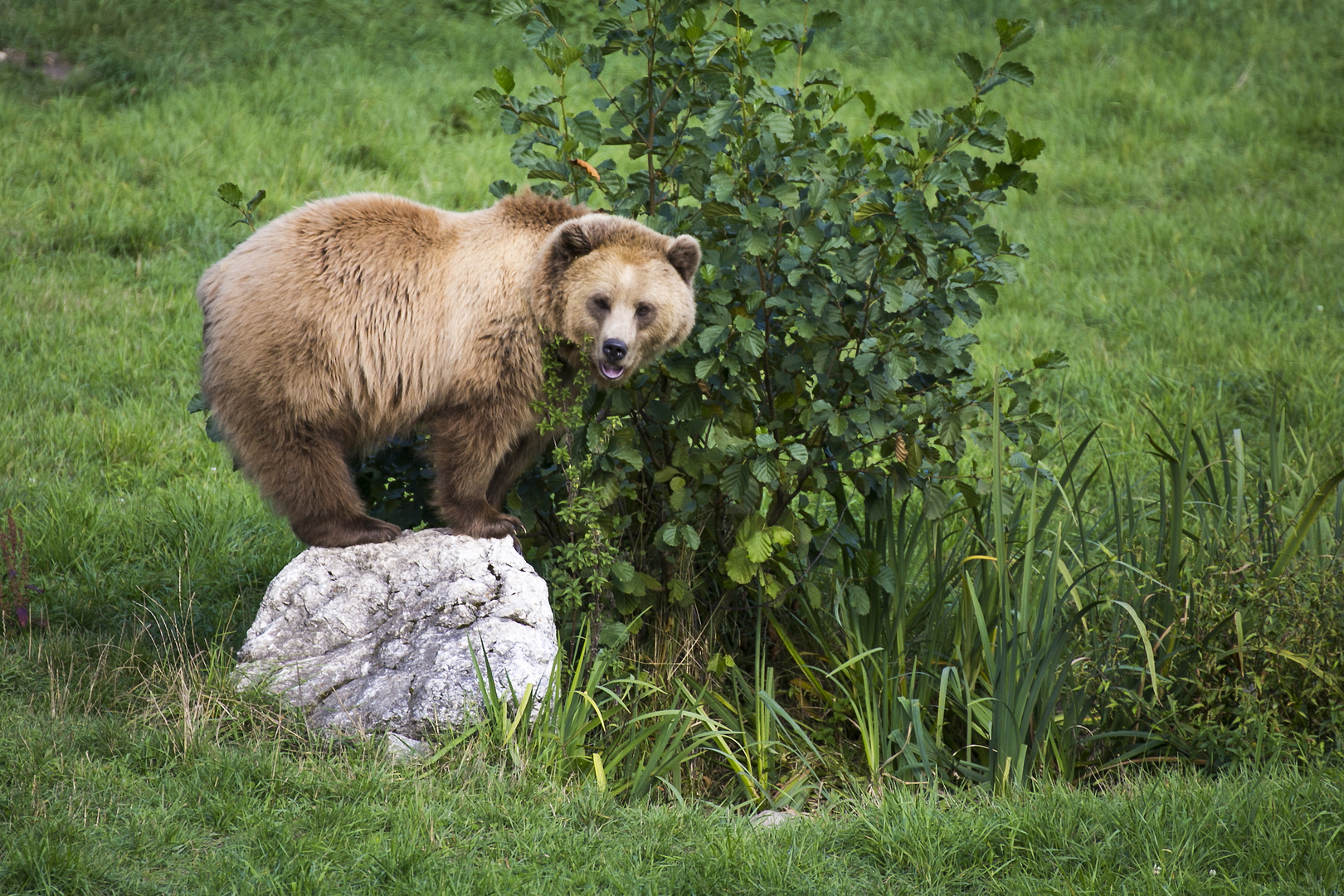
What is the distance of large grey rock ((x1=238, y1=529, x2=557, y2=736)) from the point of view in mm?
4109

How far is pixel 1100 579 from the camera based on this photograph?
15.4 ft

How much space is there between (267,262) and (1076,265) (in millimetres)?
7180

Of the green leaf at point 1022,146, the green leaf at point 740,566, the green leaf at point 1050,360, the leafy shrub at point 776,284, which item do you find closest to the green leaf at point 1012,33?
the leafy shrub at point 776,284

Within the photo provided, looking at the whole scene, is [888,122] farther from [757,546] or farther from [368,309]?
[368,309]

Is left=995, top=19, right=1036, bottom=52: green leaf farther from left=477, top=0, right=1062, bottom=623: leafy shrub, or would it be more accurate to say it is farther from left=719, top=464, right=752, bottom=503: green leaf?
left=719, top=464, right=752, bottom=503: green leaf

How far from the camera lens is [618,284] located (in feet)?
14.0

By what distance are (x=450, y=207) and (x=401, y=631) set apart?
5491 millimetres

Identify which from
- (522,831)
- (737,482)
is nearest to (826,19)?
(737,482)

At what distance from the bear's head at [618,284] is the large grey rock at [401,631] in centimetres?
87

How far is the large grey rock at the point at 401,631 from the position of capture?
4.11 metres

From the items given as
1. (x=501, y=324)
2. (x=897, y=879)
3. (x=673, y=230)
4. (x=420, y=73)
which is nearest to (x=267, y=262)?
(x=501, y=324)

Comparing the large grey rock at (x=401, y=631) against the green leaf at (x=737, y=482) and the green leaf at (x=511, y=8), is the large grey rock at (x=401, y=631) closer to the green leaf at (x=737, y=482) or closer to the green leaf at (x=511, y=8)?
the green leaf at (x=737, y=482)

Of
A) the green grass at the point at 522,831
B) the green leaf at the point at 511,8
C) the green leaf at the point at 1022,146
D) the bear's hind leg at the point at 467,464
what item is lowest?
the green grass at the point at 522,831

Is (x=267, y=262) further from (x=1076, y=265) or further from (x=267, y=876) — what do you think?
(x=1076, y=265)
